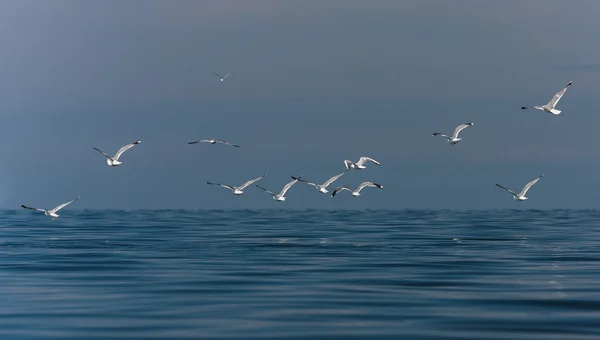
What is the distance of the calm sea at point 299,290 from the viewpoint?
31141 mm

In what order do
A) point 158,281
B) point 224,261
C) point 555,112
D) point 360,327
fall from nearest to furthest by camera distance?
1. point 360,327
2. point 158,281
3. point 224,261
4. point 555,112

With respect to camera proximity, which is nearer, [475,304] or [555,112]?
[475,304]

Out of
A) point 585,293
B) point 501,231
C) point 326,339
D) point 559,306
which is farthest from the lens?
point 501,231

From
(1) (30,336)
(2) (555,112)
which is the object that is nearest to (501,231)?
(2) (555,112)

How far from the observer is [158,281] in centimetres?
4347

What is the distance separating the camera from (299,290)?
132 ft

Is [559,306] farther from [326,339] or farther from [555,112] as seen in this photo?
[555,112]

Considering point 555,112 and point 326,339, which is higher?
point 555,112

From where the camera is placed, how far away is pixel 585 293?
39.6m

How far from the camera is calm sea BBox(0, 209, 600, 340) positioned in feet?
102

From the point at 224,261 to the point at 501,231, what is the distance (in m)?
41.4

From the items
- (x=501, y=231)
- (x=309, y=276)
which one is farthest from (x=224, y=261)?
(x=501, y=231)

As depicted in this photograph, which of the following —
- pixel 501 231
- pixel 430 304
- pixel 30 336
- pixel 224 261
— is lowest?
pixel 30 336

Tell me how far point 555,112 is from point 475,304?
31.5 meters
